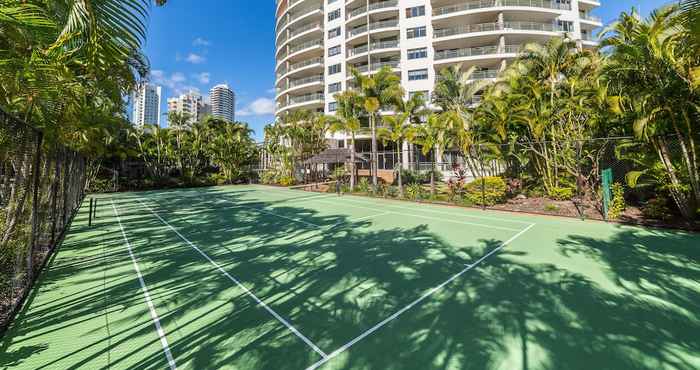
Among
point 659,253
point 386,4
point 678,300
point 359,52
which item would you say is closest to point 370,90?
point 659,253

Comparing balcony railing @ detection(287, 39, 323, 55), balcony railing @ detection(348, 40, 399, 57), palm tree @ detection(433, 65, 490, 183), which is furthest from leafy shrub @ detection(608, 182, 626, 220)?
balcony railing @ detection(287, 39, 323, 55)

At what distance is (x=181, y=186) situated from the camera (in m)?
26.6

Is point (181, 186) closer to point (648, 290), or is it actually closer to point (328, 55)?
point (328, 55)

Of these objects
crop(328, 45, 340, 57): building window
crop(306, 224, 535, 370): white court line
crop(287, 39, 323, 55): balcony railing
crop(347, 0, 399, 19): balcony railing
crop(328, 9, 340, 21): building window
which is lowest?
crop(306, 224, 535, 370): white court line

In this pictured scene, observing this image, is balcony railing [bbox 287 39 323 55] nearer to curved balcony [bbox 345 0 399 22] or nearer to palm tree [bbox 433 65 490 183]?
curved balcony [bbox 345 0 399 22]

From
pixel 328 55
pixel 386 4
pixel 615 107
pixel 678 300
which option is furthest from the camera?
pixel 328 55

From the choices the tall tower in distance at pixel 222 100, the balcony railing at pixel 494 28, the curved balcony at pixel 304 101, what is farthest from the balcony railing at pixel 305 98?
the tall tower in distance at pixel 222 100

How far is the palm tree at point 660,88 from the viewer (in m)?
6.39

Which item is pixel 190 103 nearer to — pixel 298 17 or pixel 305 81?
pixel 298 17

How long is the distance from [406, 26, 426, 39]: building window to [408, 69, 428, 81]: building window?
4176 mm

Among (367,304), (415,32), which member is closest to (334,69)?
(415,32)

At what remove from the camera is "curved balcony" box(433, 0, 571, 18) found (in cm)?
2869

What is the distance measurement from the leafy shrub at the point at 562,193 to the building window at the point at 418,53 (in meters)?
24.7

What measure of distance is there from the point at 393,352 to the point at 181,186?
2962 cm
